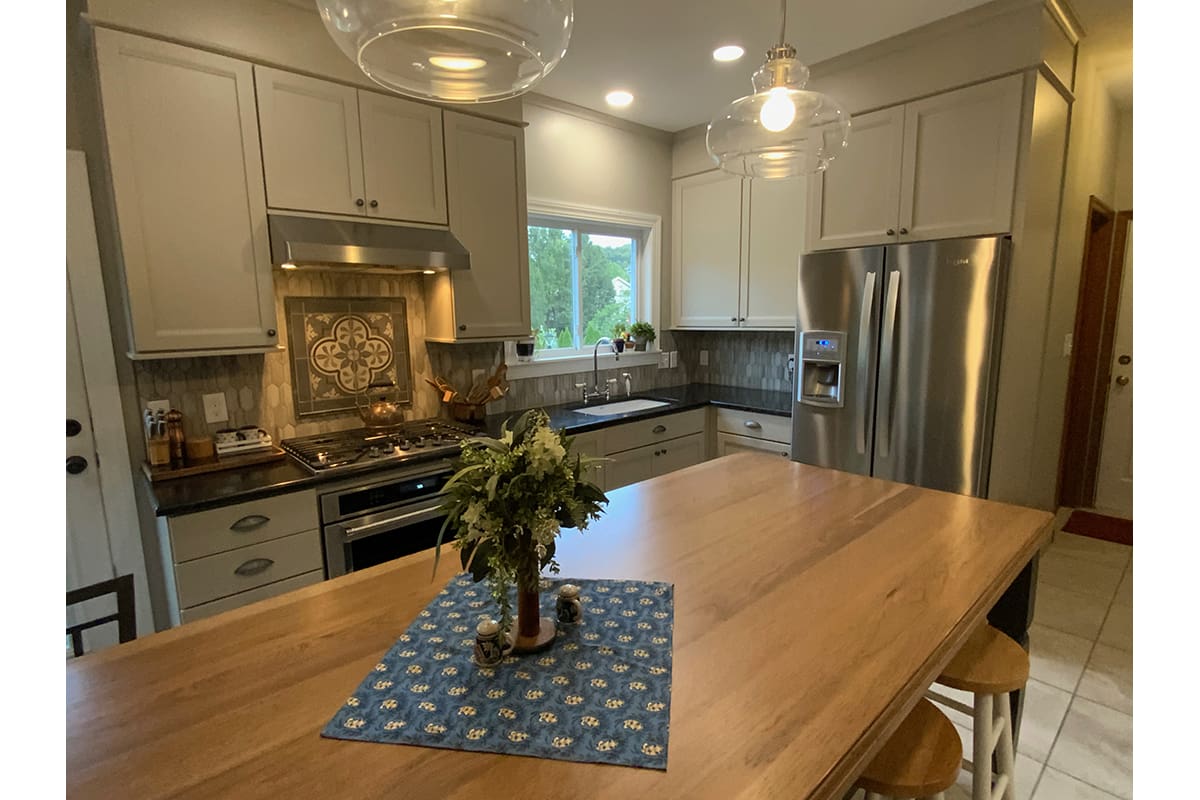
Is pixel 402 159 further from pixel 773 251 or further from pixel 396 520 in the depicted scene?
pixel 773 251

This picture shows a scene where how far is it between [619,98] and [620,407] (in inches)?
71.6

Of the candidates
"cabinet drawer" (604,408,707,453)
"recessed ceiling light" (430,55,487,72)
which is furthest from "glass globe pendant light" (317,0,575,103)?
"cabinet drawer" (604,408,707,453)

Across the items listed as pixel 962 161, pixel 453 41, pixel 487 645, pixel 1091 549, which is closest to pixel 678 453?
pixel 962 161

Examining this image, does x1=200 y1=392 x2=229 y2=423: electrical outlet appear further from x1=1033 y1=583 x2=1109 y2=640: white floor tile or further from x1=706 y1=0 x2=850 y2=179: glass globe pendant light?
x1=1033 y1=583 x2=1109 y2=640: white floor tile

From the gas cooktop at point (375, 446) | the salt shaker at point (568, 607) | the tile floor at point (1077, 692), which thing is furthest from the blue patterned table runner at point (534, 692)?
the tile floor at point (1077, 692)

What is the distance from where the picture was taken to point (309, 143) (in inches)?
87.9

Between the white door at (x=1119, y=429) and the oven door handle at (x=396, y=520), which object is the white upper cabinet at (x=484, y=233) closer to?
the oven door handle at (x=396, y=520)

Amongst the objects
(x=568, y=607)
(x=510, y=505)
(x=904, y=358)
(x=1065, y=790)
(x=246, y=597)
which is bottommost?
(x=1065, y=790)

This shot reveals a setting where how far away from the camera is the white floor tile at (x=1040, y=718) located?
1911 mm

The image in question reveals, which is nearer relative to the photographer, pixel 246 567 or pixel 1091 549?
pixel 246 567

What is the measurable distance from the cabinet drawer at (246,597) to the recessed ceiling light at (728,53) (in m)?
2.84
